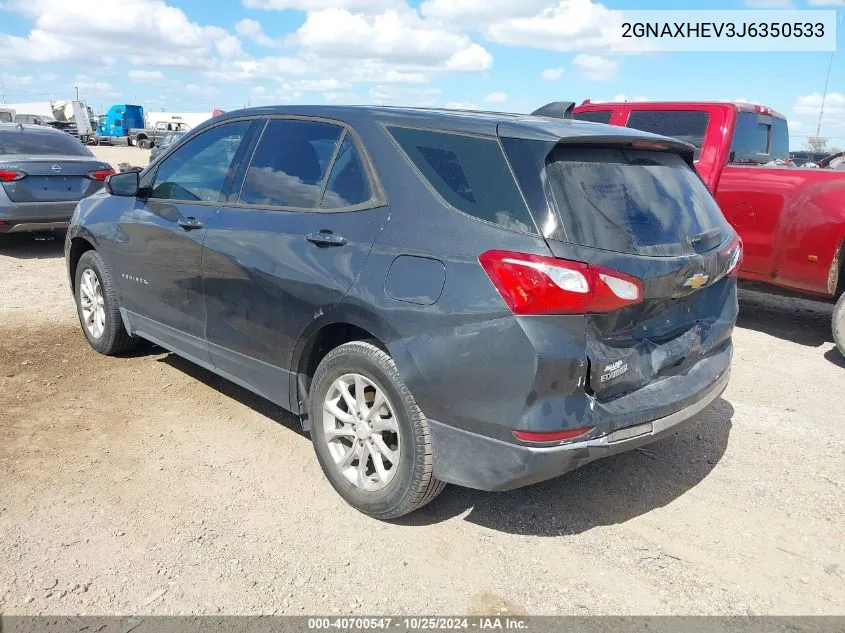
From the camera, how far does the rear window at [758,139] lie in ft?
21.5

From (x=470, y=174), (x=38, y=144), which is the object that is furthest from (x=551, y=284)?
(x=38, y=144)

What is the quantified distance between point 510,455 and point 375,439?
0.70 metres

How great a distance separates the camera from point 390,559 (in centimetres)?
282

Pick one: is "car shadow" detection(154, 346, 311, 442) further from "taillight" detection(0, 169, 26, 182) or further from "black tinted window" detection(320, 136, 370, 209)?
"taillight" detection(0, 169, 26, 182)

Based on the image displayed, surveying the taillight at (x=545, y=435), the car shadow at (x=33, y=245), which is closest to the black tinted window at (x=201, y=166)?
the taillight at (x=545, y=435)

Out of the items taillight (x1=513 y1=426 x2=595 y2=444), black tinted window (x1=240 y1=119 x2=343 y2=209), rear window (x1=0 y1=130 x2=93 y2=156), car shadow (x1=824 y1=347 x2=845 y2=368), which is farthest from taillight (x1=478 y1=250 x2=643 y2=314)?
rear window (x1=0 y1=130 x2=93 y2=156)

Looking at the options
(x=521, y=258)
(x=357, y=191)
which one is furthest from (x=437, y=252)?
(x=357, y=191)

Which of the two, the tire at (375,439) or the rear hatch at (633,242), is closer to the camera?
the rear hatch at (633,242)

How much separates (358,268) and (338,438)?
0.84 metres

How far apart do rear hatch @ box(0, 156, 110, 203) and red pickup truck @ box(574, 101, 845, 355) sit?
6624 mm

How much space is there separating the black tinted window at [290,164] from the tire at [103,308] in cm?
173

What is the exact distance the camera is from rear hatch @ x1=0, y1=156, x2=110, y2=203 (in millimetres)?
8273

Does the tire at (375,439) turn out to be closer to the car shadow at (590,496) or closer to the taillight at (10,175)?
the car shadow at (590,496)

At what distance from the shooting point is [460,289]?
2578 millimetres
